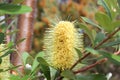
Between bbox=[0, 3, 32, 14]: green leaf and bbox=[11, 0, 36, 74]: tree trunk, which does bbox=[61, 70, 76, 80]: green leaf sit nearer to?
bbox=[0, 3, 32, 14]: green leaf

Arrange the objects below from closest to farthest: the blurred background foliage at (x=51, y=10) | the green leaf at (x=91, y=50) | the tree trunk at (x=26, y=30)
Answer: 1. the green leaf at (x=91, y=50)
2. the tree trunk at (x=26, y=30)
3. the blurred background foliage at (x=51, y=10)

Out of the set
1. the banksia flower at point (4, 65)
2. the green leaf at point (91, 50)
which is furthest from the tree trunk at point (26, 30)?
the green leaf at point (91, 50)

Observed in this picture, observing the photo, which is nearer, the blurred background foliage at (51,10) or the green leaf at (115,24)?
→ the green leaf at (115,24)

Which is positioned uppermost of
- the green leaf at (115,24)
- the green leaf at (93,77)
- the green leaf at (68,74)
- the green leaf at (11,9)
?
the green leaf at (11,9)

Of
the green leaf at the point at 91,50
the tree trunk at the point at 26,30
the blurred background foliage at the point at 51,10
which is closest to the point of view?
the green leaf at the point at 91,50

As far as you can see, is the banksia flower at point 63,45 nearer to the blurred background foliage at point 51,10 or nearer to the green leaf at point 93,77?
the green leaf at point 93,77

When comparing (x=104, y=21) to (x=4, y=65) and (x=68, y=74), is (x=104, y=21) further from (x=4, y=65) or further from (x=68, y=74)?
(x=4, y=65)
